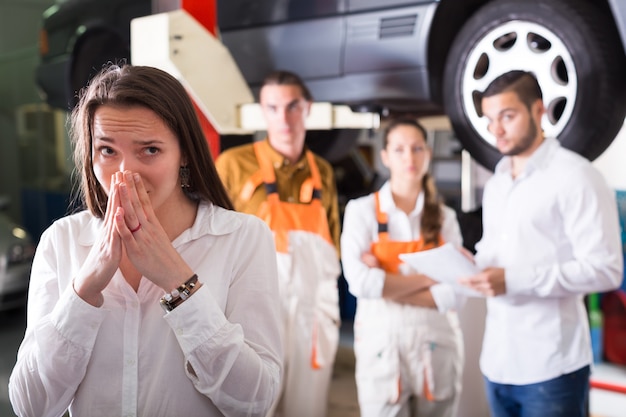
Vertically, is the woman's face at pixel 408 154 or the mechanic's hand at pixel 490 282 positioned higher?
the woman's face at pixel 408 154

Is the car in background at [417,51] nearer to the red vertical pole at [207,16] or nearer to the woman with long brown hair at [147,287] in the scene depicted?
the red vertical pole at [207,16]

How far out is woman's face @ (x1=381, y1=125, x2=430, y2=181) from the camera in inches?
71.2

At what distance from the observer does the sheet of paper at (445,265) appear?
1614 mm

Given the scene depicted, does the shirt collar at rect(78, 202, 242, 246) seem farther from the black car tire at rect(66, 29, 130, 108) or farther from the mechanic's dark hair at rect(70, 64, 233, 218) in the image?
the black car tire at rect(66, 29, 130, 108)

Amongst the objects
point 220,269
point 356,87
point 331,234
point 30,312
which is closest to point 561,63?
point 356,87

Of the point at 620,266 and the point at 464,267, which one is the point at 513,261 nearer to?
the point at 464,267

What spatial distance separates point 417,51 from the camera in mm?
1857

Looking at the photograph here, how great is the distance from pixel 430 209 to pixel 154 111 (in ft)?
3.10

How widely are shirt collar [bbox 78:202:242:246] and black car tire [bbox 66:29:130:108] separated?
100 centimetres

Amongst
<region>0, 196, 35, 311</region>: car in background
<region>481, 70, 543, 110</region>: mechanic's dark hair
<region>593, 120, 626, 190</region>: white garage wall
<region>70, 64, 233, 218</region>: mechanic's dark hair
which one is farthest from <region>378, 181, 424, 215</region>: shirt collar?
<region>0, 196, 35, 311</region>: car in background

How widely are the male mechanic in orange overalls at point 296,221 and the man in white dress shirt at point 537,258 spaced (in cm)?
57

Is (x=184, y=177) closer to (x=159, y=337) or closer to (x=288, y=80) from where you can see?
(x=159, y=337)

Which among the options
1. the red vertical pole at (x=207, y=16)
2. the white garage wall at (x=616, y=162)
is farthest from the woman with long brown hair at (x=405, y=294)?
the red vertical pole at (x=207, y=16)

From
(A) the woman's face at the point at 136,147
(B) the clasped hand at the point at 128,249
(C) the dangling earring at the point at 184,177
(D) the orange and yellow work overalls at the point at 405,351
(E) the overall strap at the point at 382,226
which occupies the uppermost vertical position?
(A) the woman's face at the point at 136,147
